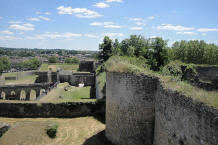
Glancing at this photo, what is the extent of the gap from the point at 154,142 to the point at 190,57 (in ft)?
147

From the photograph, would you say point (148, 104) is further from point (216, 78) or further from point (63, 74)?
point (63, 74)

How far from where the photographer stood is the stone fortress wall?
18.1 feet

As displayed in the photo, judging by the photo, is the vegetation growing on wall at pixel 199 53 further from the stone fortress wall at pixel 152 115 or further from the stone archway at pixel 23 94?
the stone fortress wall at pixel 152 115

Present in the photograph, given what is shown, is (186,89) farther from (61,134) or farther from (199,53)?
(199,53)

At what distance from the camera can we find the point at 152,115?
30.9 ft

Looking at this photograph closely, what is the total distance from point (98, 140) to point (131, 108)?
13.8 feet

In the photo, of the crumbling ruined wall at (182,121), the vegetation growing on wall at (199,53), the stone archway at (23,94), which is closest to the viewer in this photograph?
the crumbling ruined wall at (182,121)

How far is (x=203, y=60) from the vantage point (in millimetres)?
46812

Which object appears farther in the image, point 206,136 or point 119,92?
point 119,92

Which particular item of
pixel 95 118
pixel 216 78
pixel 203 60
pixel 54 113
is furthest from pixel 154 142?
pixel 203 60

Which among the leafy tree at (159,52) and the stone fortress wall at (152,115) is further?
the leafy tree at (159,52)


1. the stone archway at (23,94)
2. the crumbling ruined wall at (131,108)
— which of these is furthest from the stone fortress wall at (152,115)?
the stone archway at (23,94)

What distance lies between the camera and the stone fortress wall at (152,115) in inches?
217

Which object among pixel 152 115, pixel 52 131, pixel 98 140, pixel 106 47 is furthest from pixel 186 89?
pixel 106 47
